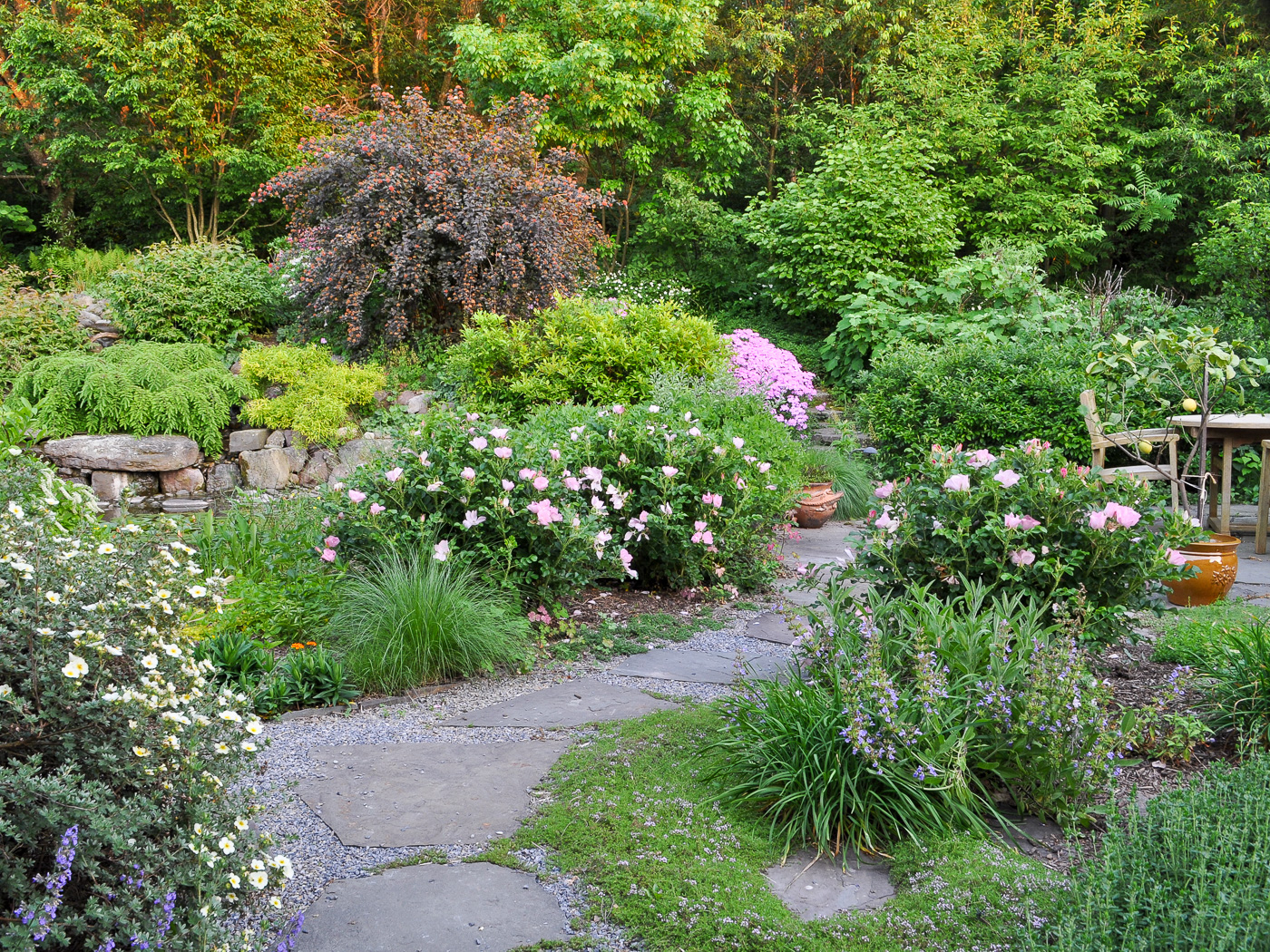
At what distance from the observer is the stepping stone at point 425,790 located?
7.82ft

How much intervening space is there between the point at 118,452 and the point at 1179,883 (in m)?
7.61

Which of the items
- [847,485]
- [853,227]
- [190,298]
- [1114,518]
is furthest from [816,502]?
[190,298]

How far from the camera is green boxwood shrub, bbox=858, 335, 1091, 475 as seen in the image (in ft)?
21.9

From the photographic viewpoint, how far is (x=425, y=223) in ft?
24.9

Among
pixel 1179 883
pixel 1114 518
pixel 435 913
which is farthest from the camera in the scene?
pixel 1114 518

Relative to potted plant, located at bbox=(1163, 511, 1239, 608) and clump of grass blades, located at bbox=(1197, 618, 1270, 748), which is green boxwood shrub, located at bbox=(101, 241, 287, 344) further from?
clump of grass blades, located at bbox=(1197, 618, 1270, 748)

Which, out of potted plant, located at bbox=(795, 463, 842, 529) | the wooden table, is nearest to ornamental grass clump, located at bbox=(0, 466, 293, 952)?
potted plant, located at bbox=(795, 463, 842, 529)

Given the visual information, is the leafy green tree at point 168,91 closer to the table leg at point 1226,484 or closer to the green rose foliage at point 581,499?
the green rose foliage at point 581,499

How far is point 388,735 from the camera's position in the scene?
10.0 feet

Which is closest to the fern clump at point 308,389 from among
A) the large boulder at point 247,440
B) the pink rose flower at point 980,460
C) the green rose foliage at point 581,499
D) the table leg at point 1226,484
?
the large boulder at point 247,440

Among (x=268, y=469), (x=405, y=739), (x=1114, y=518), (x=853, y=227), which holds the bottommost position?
(x=405, y=739)

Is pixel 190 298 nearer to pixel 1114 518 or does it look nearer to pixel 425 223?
pixel 425 223

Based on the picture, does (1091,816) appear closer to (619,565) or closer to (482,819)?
(482,819)

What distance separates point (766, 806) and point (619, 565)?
2.00 m
